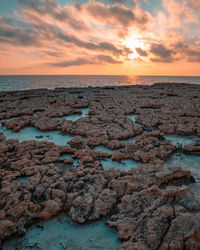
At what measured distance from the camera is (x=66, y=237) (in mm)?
1983

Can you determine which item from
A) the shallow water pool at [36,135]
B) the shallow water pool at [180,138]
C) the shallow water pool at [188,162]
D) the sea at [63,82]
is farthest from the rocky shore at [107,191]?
the sea at [63,82]

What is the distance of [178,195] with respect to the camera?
2.20 meters

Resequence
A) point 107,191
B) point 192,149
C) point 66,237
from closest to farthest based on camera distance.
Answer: point 66,237 → point 107,191 → point 192,149

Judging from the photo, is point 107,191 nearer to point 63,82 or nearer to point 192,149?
point 192,149

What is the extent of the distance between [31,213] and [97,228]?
2.78ft

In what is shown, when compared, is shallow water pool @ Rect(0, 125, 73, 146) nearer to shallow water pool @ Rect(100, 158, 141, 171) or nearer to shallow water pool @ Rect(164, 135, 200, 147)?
shallow water pool @ Rect(100, 158, 141, 171)

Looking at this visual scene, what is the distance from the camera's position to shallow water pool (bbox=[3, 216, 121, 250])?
188cm

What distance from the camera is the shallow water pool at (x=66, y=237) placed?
188 cm

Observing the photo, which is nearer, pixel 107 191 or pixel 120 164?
pixel 107 191

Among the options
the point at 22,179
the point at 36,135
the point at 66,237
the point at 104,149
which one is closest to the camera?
the point at 66,237

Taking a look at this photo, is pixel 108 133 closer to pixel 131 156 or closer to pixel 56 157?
pixel 131 156

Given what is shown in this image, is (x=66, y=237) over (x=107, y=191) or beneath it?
beneath

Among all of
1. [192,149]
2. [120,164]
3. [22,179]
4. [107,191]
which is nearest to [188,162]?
[192,149]

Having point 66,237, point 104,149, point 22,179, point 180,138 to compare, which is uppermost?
point 180,138
